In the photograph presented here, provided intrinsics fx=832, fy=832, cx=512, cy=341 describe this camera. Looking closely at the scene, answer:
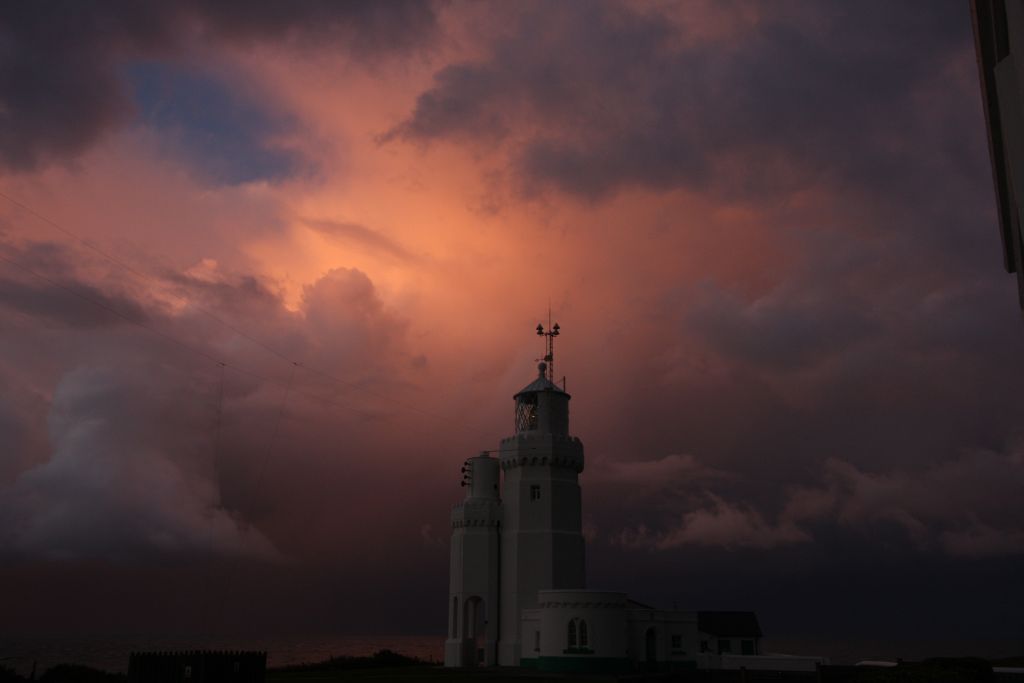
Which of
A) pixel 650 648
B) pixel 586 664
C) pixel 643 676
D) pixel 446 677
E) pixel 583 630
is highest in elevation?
pixel 583 630

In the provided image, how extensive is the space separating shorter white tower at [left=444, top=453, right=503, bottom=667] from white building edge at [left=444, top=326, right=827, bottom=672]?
2.5 inches

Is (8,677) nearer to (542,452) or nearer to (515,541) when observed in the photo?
(515,541)

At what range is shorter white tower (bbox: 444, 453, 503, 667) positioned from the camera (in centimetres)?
5256

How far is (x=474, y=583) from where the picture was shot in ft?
174

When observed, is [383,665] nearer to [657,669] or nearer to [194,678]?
[657,669]

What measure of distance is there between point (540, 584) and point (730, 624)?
49.5ft

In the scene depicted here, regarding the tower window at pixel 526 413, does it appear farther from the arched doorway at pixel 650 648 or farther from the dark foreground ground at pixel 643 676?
the dark foreground ground at pixel 643 676

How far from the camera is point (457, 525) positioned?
180 ft

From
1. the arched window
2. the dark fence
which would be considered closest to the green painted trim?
the arched window

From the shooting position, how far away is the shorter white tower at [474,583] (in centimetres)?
5256

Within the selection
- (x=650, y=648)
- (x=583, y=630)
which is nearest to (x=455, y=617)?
(x=583, y=630)

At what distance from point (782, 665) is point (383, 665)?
26.7m

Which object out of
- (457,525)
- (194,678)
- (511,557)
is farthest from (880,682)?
(457,525)

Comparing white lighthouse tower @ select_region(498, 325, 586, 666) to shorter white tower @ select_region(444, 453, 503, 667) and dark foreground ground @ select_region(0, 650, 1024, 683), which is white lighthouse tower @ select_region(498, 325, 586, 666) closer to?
shorter white tower @ select_region(444, 453, 503, 667)
